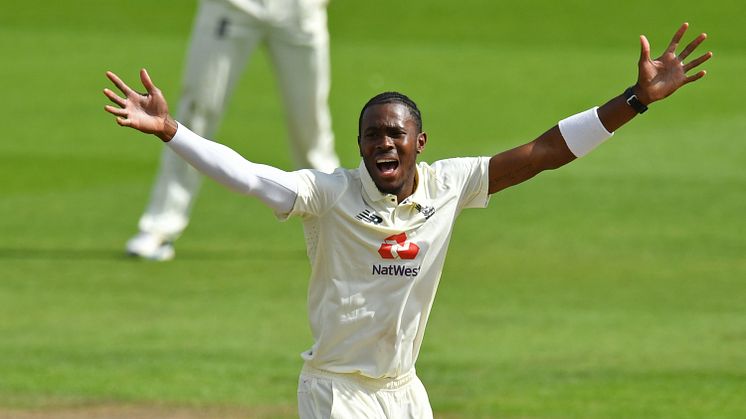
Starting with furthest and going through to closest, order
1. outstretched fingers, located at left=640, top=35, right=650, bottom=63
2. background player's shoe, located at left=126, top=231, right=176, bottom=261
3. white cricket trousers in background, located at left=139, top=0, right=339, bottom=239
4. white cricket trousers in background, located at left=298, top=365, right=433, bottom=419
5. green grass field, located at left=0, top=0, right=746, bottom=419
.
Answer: background player's shoe, located at left=126, top=231, right=176, bottom=261, white cricket trousers in background, located at left=139, top=0, right=339, bottom=239, green grass field, located at left=0, top=0, right=746, bottom=419, outstretched fingers, located at left=640, top=35, right=650, bottom=63, white cricket trousers in background, located at left=298, top=365, right=433, bottom=419

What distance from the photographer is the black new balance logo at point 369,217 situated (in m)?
6.07

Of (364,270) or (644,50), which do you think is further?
(644,50)

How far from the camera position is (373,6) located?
27.5 meters

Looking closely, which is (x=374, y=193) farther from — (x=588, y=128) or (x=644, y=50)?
(x=644, y=50)

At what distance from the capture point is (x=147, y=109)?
5.95 m

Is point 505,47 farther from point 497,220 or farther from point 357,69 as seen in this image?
point 497,220

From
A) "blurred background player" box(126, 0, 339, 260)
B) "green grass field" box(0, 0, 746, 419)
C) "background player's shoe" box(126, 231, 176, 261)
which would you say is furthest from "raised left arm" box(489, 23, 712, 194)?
"background player's shoe" box(126, 231, 176, 261)

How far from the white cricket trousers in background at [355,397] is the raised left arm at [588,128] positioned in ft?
2.96

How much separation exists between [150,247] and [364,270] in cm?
626

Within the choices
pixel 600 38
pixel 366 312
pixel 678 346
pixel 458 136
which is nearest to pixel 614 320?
pixel 678 346

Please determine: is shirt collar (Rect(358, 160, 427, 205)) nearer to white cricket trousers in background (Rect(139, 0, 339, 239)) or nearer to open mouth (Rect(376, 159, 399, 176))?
open mouth (Rect(376, 159, 399, 176))

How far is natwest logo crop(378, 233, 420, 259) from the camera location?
605 centimetres

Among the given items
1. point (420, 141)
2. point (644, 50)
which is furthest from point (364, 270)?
point (644, 50)

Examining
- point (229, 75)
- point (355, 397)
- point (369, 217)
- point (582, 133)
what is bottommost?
point (355, 397)
